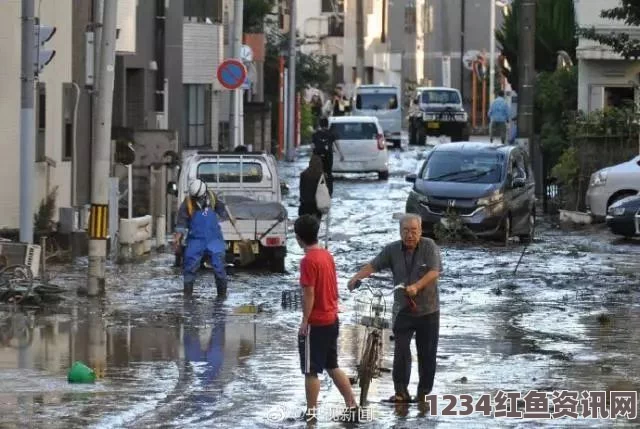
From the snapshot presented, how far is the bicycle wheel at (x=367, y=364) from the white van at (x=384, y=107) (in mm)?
47963

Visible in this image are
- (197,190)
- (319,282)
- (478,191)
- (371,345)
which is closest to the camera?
(319,282)

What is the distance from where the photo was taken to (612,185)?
31.3 meters

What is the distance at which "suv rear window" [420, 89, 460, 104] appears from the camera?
208ft

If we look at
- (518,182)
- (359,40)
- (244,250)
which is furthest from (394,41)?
(244,250)

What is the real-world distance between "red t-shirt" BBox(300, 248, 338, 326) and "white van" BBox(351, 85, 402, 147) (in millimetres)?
48611

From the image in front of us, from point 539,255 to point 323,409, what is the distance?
555 inches

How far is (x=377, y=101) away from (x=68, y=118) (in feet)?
115

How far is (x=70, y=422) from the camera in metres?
12.0

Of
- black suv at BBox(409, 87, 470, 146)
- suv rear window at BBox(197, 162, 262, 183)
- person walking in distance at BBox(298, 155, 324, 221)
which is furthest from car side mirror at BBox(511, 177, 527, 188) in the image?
black suv at BBox(409, 87, 470, 146)

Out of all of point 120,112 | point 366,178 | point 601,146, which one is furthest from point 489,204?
point 366,178

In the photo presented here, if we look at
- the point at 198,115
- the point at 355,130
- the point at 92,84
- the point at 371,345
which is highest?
the point at 92,84

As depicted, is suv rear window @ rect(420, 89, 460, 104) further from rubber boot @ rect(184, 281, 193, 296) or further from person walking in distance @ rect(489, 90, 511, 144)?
rubber boot @ rect(184, 281, 193, 296)

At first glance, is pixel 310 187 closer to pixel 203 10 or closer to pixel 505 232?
pixel 505 232

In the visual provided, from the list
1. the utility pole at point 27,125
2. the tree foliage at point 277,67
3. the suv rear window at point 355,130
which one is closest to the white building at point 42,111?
the utility pole at point 27,125
